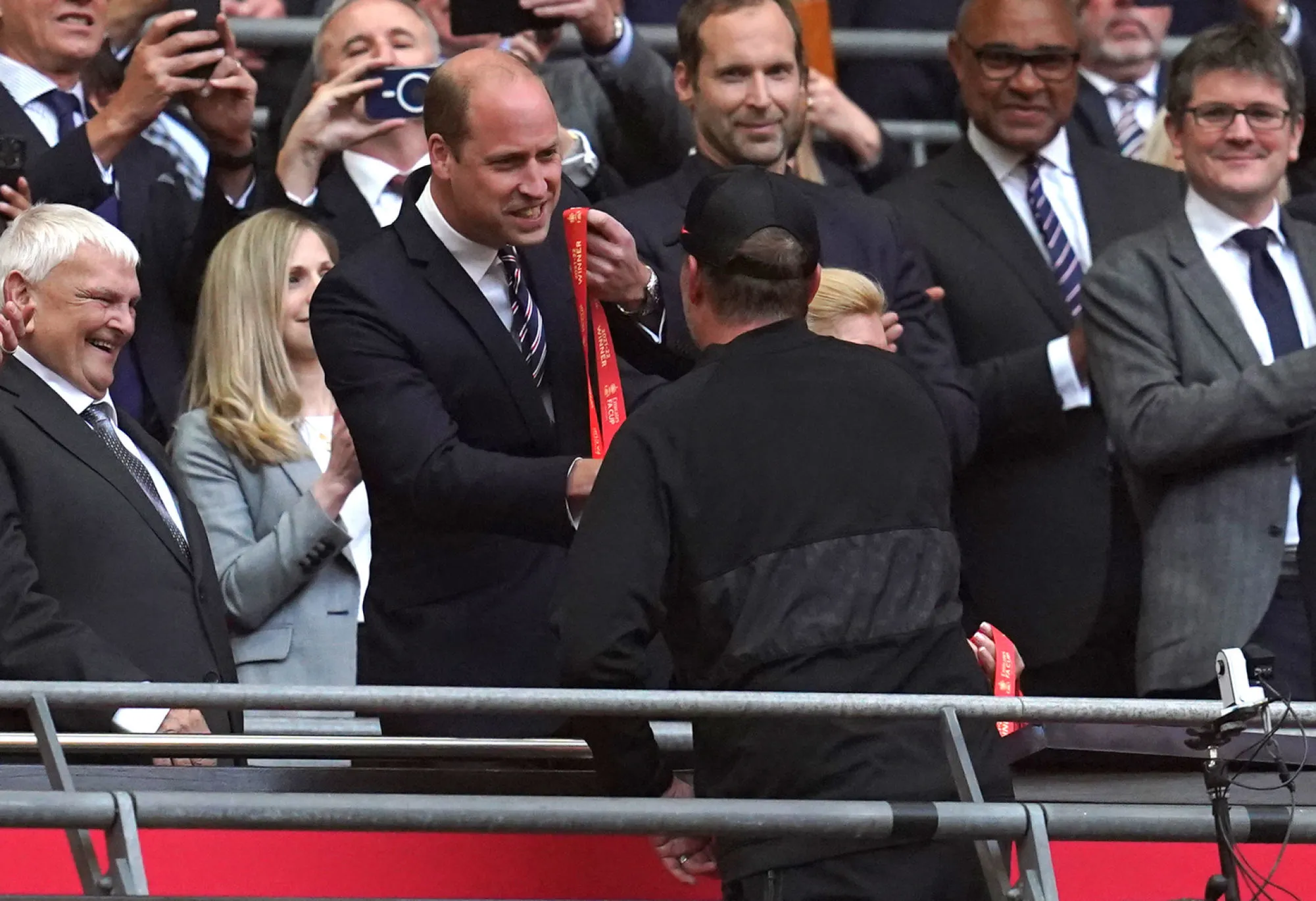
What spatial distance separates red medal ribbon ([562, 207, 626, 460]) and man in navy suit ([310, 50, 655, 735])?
0.05m

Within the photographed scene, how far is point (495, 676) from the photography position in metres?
5.04

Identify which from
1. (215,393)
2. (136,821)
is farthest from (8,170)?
(136,821)

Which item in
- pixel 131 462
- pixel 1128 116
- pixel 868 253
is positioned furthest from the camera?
pixel 1128 116

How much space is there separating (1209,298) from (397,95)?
216 centimetres

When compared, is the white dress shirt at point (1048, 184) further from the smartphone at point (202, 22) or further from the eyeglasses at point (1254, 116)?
the smartphone at point (202, 22)

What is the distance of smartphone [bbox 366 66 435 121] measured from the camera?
632cm

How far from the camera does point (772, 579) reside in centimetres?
393

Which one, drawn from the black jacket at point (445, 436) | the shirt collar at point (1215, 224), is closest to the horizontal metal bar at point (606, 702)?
the black jacket at point (445, 436)

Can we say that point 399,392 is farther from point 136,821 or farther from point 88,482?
point 136,821

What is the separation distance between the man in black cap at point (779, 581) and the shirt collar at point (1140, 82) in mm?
3893

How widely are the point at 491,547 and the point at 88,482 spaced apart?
84 centimetres

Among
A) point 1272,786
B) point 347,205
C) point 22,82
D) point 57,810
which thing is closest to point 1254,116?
point 1272,786

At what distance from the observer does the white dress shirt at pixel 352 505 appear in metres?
5.91

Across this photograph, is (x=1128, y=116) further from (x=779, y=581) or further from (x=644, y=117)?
(x=779, y=581)
